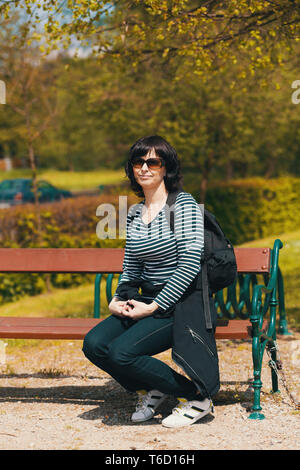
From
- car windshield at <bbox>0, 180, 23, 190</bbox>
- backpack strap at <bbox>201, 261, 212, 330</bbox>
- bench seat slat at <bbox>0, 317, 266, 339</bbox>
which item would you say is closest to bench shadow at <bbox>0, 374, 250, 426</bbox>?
bench seat slat at <bbox>0, 317, 266, 339</bbox>

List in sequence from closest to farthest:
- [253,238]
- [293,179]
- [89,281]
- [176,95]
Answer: [89,281] < [176,95] < [253,238] < [293,179]

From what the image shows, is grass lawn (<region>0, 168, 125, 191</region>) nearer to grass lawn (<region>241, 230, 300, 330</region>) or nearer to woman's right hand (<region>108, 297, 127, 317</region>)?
grass lawn (<region>241, 230, 300, 330</region>)

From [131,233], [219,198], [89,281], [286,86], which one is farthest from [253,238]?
[131,233]

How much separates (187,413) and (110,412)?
617 millimetres

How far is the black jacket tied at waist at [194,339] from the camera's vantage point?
3.79 m

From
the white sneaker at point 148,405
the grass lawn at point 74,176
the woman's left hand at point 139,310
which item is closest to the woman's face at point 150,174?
the woman's left hand at point 139,310

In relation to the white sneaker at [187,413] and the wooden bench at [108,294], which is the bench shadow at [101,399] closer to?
the white sneaker at [187,413]

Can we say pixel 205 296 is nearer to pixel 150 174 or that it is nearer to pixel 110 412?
pixel 150 174

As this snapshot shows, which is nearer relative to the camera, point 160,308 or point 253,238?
point 160,308

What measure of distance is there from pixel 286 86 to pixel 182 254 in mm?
12178

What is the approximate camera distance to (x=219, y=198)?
618 inches

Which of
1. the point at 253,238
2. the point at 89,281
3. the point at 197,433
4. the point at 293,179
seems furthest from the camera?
the point at 293,179

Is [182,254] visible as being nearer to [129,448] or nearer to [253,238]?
[129,448]

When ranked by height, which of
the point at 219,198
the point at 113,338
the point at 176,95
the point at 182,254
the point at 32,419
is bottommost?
the point at 32,419
